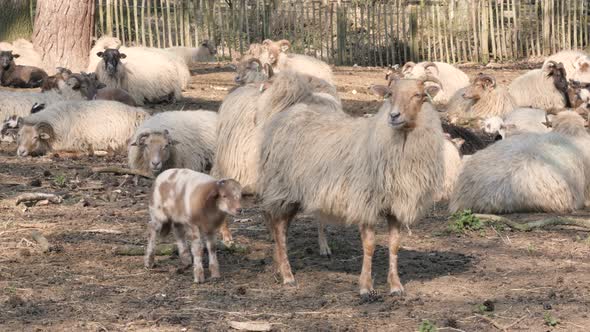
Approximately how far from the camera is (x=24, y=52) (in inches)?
808

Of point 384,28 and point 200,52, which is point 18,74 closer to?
point 200,52

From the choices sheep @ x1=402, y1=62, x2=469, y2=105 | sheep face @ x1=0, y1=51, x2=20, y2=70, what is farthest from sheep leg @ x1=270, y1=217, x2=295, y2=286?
sheep face @ x1=0, y1=51, x2=20, y2=70

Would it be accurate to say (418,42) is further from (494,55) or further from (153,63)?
(153,63)

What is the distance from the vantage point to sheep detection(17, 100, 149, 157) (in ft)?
46.0

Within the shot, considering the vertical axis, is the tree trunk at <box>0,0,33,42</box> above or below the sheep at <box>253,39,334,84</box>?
above

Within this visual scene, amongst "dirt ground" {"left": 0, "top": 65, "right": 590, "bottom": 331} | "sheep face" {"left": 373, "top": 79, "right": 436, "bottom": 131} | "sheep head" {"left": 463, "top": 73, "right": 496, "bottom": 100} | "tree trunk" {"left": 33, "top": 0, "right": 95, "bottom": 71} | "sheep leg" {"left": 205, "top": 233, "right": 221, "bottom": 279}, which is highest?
"tree trunk" {"left": 33, "top": 0, "right": 95, "bottom": 71}

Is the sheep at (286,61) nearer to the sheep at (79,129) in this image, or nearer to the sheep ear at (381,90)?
the sheep at (79,129)

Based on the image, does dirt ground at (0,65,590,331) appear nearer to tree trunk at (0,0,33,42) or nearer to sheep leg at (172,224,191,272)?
sheep leg at (172,224,191,272)

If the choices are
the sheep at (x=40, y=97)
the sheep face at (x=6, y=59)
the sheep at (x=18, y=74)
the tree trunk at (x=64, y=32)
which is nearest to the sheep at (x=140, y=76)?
the tree trunk at (x=64, y=32)

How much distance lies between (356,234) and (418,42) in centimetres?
1801

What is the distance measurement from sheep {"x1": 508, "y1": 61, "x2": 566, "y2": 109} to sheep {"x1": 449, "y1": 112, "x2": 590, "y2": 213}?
24.4 ft

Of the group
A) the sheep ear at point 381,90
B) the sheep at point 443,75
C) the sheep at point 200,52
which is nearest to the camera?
the sheep ear at point 381,90

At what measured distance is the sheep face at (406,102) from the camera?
7191 millimetres

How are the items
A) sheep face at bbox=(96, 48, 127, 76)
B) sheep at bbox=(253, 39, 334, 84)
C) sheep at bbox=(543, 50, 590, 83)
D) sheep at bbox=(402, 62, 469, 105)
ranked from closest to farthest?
sheep at bbox=(253, 39, 334, 84)
sheep face at bbox=(96, 48, 127, 76)
sheep at bbox=(402, 62, 469, 105)
sheep at bbox=(543, 50, 590, 83)
